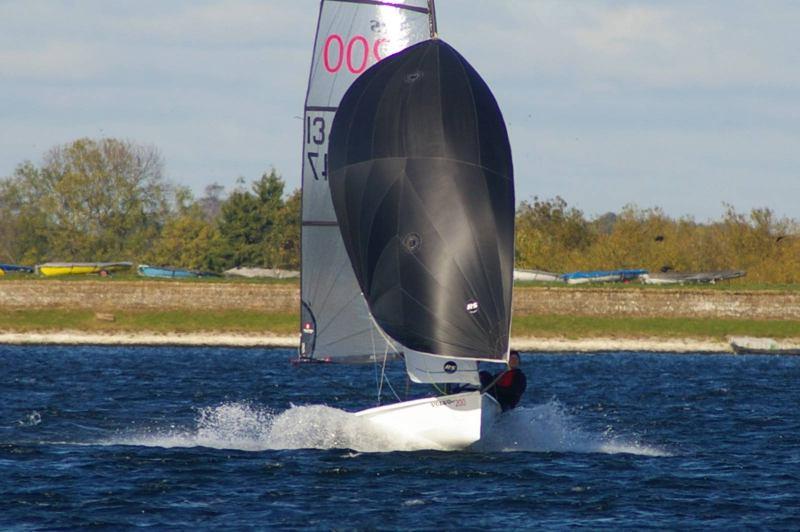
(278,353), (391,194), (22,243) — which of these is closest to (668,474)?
(391,194)

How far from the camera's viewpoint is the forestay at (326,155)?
27.0 m

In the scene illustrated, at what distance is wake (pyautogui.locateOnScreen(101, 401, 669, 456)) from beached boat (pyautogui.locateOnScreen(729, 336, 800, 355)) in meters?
42.8

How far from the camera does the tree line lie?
102438mm

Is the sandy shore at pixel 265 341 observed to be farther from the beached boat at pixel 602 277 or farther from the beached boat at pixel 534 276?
the beached boat at pixel 534 276

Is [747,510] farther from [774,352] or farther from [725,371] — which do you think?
[774,352]

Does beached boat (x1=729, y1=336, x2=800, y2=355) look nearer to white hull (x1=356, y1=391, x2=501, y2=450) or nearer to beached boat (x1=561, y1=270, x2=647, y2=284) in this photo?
beached boat (x1=561, y1=270, x2=647, y2=284)

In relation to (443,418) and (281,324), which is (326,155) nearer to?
(443,418)

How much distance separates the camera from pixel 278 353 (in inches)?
2685

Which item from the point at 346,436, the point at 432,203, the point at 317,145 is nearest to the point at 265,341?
the point at 317,145

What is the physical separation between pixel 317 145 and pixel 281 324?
151 feet

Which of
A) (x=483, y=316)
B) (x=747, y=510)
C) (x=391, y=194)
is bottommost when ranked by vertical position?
(x=747, y=510)

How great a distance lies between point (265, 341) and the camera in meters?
71.4

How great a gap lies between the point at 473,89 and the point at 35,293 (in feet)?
178

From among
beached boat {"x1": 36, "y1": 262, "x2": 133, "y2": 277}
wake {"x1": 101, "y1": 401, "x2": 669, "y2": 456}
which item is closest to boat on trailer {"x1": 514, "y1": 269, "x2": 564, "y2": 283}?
beached boat {"x1": 36, "y1": 262, "x2": 133, "y2": 277}
